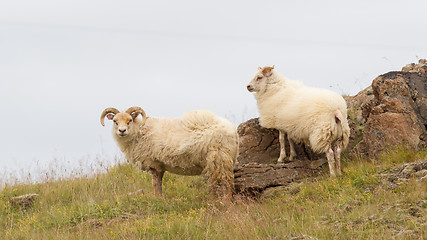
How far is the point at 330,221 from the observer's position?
7.34m

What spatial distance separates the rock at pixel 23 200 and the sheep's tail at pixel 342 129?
7.53 meters

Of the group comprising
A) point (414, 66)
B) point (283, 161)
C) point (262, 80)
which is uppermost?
point (414, 66)

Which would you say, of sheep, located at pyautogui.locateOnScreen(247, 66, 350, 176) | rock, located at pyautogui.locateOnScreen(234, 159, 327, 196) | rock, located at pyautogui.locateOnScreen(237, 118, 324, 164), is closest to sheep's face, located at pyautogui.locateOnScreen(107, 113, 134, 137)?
rock, located at pyautogui.locateOnScreen(234, 159, 327, 196)

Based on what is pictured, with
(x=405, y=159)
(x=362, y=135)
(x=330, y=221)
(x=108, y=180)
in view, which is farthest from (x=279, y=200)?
(x=108, y=180)

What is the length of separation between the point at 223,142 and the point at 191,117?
3.02 feet

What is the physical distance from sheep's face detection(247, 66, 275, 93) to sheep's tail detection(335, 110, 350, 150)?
6.93 feet

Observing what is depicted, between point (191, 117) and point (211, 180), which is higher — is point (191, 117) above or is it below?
above

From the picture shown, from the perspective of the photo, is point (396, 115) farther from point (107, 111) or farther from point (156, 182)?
point (107, 111)

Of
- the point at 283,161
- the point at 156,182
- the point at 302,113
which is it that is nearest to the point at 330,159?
the point at 302,113

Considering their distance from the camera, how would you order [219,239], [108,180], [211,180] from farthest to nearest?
[108,180]
[211,180]
[219,239]

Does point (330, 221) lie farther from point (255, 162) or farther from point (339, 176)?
point (255, 162)

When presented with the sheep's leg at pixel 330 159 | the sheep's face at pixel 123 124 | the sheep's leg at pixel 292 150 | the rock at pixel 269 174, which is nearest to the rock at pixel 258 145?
the sheep's leg at pixel 292 150

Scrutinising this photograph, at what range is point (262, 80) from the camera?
11844mm

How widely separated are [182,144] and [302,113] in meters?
2.68
